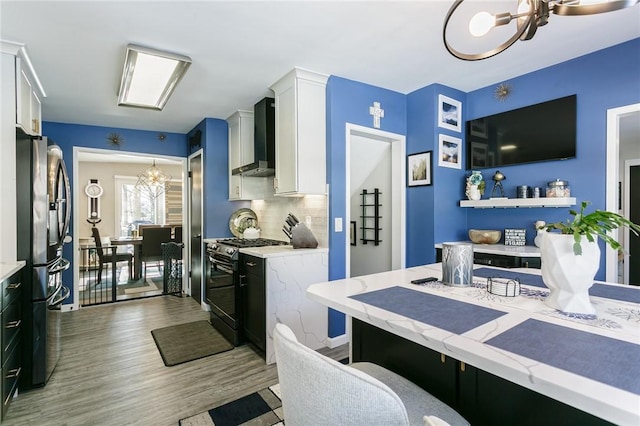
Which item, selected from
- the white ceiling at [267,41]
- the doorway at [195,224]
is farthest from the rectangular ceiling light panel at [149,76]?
the doorway at [195,224]

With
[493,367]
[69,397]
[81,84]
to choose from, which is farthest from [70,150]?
[493,367]

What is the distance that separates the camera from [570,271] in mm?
1117

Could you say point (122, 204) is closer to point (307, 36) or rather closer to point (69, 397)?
point (69, 397)

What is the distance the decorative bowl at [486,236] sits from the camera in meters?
3.23

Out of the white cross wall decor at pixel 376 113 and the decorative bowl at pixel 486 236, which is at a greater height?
the white cross wall decor at pixel 376 113

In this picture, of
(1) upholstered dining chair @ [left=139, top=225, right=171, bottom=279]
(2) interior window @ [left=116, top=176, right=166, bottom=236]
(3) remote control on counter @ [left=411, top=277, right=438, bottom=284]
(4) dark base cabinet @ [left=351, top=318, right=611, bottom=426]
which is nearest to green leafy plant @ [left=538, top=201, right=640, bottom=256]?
(4) dark base cabinet @ [left=351, top=318, right=611, bottom=426]

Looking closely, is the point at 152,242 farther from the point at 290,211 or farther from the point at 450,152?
the point at 450,152

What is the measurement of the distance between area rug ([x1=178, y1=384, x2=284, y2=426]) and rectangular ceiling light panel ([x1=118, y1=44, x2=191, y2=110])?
2579 mm

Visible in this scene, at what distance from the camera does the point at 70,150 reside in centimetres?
447

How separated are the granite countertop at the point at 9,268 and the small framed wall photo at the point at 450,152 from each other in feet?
11.6

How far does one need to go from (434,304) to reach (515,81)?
9.71 feet

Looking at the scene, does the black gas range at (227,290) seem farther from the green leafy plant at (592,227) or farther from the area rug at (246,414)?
the green leafy plant at (592,227)

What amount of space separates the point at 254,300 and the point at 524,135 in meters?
3.01

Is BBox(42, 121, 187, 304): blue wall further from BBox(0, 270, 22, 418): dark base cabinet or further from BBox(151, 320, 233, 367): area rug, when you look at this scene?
BBox(0, 270, 22, 418): dark base cabinet
